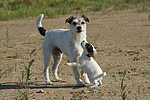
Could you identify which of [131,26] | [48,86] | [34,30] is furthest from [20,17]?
[48,86]

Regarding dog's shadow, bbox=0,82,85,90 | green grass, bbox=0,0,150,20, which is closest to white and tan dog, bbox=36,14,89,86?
dog's shadow, bbox=0,82,85,90

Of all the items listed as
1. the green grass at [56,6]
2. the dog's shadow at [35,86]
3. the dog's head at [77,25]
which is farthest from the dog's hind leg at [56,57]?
the green grass at [56,6]

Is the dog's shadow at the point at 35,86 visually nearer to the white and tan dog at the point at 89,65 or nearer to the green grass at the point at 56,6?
the white and tan dog at the point at 89,65

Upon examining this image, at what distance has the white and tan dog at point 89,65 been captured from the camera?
17.7ft

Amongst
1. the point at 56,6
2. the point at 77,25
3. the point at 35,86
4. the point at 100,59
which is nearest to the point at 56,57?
the point at 35,86

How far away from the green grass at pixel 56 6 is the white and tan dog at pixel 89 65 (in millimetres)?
11549

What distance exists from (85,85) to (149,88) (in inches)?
46.8

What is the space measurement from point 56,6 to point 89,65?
15.8 metres

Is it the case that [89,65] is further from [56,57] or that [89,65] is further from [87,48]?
[56,57]

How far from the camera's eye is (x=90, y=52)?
18.1 feet

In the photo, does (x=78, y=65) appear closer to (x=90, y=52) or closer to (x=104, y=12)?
(x=90, y=52)

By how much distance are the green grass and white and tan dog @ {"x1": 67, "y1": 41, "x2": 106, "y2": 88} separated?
11549 millimetres

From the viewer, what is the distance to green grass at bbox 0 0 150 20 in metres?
17.4

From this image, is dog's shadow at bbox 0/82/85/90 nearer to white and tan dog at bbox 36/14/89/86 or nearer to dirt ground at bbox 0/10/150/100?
dirt ground at bbox 0/10/150/100
